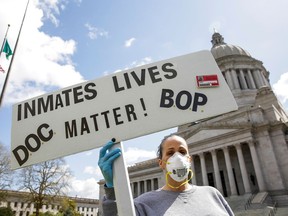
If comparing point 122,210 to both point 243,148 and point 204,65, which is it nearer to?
point 204,65

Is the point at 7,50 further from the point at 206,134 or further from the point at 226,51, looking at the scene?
the point at 226,51

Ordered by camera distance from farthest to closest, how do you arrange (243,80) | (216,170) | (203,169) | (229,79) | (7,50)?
(243,80), (229,79), (203,169), (216,170), (7,50)

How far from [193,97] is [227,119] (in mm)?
35426

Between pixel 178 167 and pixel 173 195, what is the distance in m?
0.28

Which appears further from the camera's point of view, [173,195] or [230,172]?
[230,172]

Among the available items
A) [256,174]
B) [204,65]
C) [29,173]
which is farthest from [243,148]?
[204,65]

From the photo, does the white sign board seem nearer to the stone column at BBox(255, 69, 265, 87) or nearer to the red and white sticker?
the red and white sticker

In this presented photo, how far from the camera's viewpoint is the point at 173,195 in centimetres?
240

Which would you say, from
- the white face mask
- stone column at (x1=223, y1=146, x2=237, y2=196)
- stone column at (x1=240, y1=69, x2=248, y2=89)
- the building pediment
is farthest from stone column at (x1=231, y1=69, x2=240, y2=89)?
the white face mask

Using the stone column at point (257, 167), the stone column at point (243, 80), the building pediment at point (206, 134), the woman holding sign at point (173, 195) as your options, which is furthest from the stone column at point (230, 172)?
the woman holding sign at point (173, 195)

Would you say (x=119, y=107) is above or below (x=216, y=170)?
below

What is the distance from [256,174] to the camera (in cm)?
2834

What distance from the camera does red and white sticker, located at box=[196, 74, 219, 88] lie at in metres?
2.66

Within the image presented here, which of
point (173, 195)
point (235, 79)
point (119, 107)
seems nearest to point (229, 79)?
point (235, 79)
